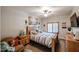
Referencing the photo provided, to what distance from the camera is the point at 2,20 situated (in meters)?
1.80

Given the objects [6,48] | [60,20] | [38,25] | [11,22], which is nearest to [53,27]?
[60,20]

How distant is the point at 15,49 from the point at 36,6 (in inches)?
35.3

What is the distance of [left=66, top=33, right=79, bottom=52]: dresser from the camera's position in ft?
5.77

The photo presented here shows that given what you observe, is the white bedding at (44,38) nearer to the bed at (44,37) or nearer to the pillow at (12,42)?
the bed at (44,37)

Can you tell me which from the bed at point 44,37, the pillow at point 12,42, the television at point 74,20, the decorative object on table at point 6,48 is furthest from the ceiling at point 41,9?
the decorative object on table at point 6,48

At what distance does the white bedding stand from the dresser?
259 millimetres

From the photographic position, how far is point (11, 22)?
5.96ft

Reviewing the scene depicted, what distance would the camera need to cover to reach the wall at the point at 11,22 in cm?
180

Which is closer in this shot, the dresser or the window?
the dresser

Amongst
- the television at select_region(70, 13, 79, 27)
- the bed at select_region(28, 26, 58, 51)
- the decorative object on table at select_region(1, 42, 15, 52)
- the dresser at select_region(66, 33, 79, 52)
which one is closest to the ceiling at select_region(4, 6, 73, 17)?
the television at select_region(70, 13, 79, 27)

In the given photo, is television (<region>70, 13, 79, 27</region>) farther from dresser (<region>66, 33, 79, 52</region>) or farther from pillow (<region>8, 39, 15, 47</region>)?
pillow (<region>8, 39, 15, 47</region>)

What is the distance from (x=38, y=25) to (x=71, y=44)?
705 mm
